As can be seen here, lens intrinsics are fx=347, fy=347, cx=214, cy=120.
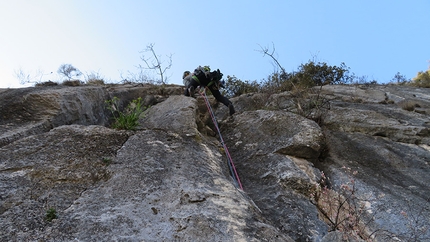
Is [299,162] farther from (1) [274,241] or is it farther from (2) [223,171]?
(1) [274,241]

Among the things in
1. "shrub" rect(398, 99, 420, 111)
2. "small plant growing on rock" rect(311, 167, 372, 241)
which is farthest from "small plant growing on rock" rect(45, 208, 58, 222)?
"shrub" rect(398, 99, 420, 111)

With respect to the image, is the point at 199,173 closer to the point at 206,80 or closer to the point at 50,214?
the point at 50,214

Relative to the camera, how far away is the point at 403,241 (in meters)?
4.30

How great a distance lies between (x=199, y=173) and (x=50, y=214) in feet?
5.47

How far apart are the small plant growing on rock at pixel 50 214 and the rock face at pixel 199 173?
0.04 m

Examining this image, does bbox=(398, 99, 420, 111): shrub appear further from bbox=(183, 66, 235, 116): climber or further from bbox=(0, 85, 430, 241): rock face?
bbox=(183, 66, 235, 116): climber

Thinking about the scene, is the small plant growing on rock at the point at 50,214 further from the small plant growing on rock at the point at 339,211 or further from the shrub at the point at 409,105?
the shrub at the point at 409,105

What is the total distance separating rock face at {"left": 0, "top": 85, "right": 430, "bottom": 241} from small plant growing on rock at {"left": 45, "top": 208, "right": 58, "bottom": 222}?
0.04 metres

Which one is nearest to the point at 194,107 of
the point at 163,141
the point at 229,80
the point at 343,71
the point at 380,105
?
the point at 163,141

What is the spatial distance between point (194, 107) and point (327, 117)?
10.6 feet

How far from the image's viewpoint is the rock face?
318 centimetres

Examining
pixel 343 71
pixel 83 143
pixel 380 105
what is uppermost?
pixel 343 71

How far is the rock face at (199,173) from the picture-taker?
3182 millimetres

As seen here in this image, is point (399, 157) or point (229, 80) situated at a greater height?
point (229, 80)
